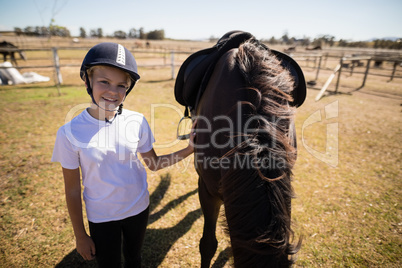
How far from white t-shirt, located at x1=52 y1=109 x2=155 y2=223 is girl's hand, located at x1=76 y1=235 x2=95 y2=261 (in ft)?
0.41

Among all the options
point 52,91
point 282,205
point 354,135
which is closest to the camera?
point 282,205

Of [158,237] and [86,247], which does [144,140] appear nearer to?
[86,247]

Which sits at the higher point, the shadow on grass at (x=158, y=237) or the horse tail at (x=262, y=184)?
the horse tail at (x=262, y=184)

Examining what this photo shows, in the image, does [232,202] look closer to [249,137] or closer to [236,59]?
[249,137]

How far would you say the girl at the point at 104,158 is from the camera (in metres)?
1.19

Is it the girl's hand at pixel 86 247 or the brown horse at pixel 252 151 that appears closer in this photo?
the brown horse at pixel 252 151

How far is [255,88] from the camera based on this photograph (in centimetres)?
106

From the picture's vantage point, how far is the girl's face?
1.23 metres

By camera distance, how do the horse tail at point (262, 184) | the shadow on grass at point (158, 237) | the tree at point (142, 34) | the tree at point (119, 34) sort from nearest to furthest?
the horse tail at point (262, 184)
the shadow on grass at point (158, 237)
the tree at point (142, 34)
the tree at point (119, 34)

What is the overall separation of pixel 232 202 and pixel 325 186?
3.30 meters

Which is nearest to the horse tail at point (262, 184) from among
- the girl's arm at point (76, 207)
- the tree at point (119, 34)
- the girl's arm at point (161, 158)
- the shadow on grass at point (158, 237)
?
the girl's arm at point (161, 158)

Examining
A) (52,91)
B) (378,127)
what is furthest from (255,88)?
(52,91)

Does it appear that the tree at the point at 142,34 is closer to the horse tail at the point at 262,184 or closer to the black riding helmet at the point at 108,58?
the black riding helmet at the point at 108,58

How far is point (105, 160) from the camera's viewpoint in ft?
4.17
